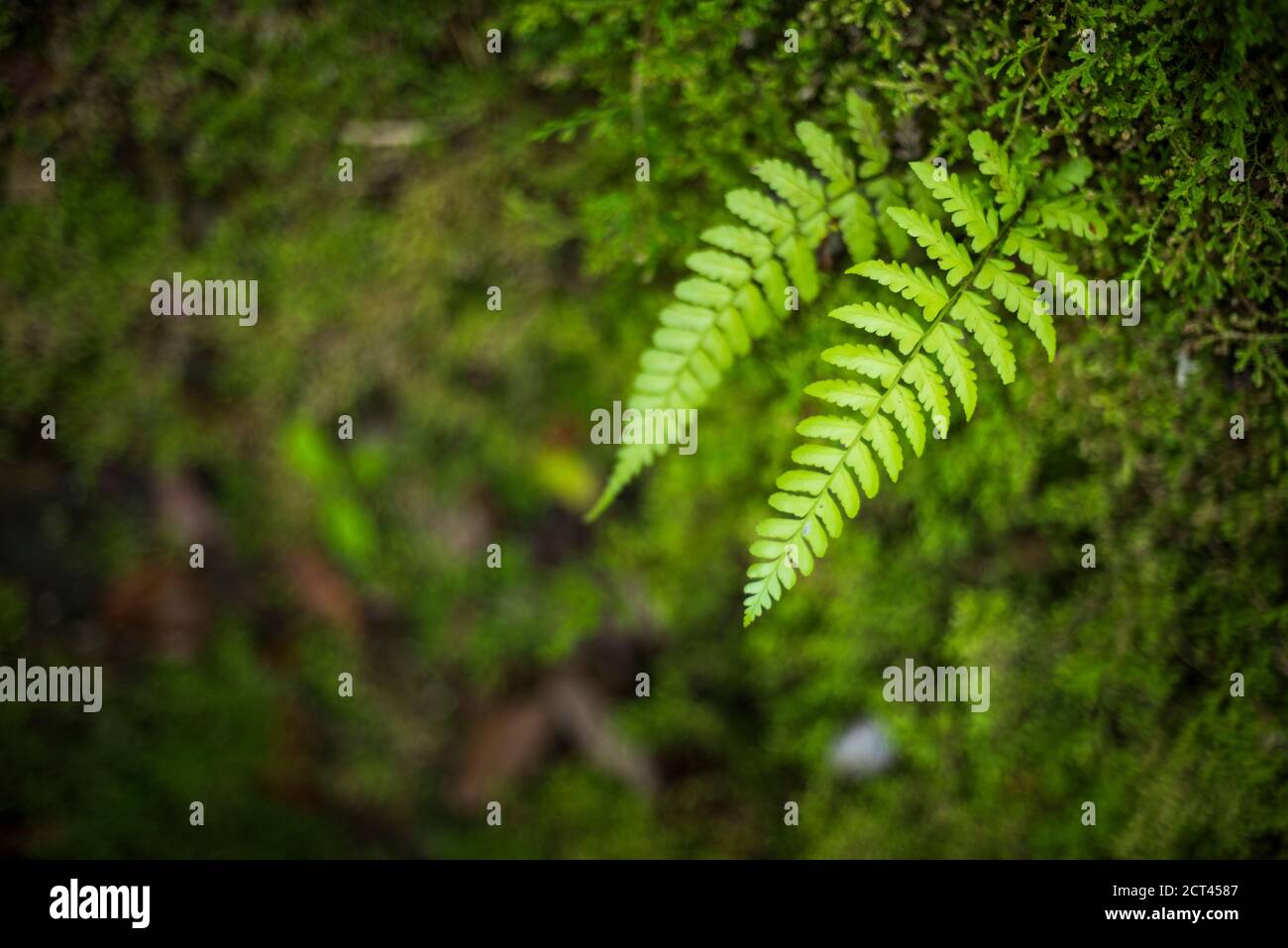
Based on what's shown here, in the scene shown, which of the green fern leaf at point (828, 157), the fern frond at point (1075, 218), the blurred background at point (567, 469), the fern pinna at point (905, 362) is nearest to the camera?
the fern pinna at point (905, 362)

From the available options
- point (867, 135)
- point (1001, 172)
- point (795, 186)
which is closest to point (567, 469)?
point (795, 186)

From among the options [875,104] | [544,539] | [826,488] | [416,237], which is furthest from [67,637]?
[875,104]

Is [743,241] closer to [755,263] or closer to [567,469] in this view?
[755,263]

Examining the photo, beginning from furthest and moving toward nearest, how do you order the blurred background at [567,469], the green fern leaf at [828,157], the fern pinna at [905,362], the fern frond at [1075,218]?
the blurred background at [567,469] → the green fern leaf at [828,157] → the fern frond at [1075,218] → the fern pinna at [905,362]

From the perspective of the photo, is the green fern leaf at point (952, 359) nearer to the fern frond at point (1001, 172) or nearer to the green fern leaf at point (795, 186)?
the fern frond at point (1001, 172)

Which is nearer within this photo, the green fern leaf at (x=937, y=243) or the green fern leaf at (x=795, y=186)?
the green fern leaf at (x=937, y=243)

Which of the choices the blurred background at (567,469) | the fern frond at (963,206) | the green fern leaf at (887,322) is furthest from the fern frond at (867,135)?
the green fern leaf at (887,322)
